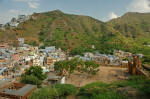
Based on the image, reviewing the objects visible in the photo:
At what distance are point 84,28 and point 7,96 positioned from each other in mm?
87207

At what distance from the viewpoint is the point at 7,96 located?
1392cm

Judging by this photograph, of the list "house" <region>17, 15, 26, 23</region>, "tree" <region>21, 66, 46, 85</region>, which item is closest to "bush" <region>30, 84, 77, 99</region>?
"tree" <region>21, 66, 46, 85</region>

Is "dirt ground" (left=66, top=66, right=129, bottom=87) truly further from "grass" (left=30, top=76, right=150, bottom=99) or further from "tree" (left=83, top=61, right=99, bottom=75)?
"grass" (left=30, top=76, right=150, bottom=99)

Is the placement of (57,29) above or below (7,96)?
above

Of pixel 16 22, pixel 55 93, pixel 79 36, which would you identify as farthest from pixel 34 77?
pixel 16 22

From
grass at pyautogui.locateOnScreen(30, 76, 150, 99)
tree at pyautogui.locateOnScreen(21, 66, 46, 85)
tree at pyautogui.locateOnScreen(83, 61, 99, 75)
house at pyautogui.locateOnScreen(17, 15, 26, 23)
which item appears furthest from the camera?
house at pyautogui.locateOnScreen(17, 15, 26, 23)

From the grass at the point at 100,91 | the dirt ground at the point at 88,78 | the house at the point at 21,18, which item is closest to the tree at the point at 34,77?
the dirt ground at the point at 88,78

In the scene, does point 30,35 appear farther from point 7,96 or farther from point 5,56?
point 7,96

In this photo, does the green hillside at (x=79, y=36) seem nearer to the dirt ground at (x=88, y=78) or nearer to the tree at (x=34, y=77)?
the dirt ground at (x=88, y=78)

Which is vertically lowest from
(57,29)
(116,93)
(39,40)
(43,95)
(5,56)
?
(43,95)

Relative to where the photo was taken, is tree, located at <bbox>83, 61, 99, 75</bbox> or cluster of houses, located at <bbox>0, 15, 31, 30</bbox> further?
cluster of houses, located at <bbox>0, 15, 31, 30</bbox>

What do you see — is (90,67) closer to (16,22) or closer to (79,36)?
(79,36)

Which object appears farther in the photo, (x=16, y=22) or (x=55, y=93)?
(x=16, y=22)

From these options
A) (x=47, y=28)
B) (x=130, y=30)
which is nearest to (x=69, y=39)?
(x=47, y=28)
